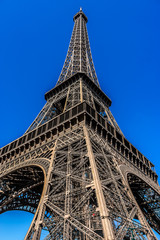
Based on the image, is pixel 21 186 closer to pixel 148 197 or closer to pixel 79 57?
pixel 148 197

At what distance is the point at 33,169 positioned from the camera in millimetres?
23266

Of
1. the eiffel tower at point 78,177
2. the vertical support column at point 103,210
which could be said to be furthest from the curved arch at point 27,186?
the vertical support column at point 103,210

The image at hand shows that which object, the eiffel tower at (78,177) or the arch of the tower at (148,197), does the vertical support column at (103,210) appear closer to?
the eiffel tower at (78,177)

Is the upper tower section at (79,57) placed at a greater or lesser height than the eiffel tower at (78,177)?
greater

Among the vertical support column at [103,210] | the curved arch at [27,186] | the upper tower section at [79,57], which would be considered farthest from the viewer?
the upper tower section at [79,57]

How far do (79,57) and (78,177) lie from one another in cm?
4461

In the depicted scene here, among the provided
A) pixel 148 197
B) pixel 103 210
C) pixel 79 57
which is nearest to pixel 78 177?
pixel 103 210

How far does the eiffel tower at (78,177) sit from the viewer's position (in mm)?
10953

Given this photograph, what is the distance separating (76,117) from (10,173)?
9.41m

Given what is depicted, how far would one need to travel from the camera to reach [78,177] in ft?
45.5

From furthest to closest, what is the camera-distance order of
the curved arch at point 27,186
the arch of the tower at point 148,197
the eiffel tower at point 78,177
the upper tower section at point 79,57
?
1. the upper tower section at point 79,57
2. the arch of the tower at point 148,197
3. the curved arch at point 27,186
4. the eiffel tower at point 78,177

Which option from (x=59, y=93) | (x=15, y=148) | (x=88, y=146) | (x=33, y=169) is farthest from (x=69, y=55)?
(x=88, y=146)

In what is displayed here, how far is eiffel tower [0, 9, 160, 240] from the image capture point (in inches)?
431

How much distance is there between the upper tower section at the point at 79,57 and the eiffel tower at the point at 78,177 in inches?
318
